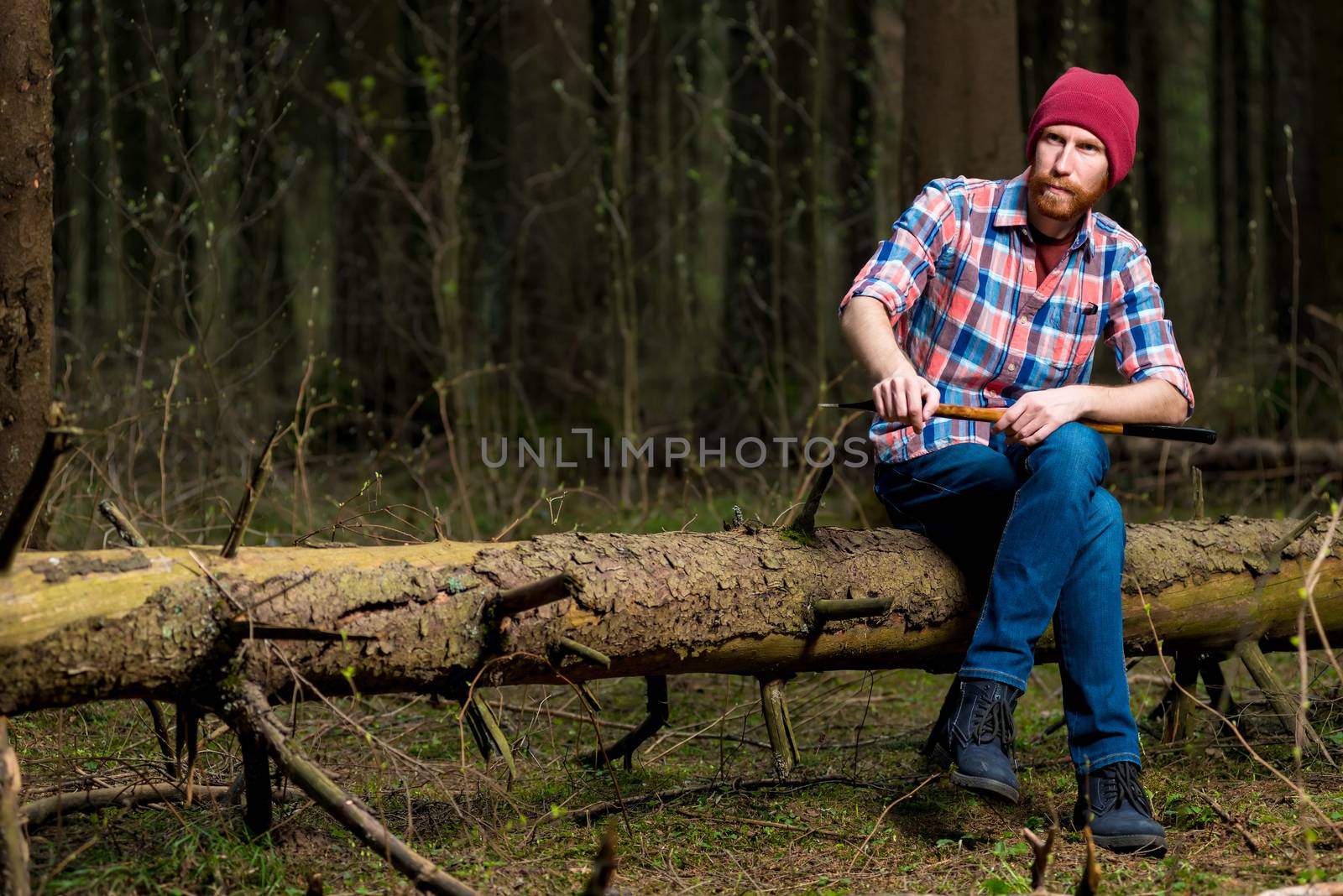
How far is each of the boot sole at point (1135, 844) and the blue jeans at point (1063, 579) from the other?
0.54 feet

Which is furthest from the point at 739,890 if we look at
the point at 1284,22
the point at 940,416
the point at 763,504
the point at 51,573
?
the point at 1284,22

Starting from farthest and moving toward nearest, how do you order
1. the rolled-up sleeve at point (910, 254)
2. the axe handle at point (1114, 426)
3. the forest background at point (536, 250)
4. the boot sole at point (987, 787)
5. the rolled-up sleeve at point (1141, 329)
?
the forest background at point (536, 250), the rolled-up sleeve at point (1141, 329), the rolled-up sleeve at point (910, 254), the axe handle at point (1114, 426), the boot sole at point (987, 787)

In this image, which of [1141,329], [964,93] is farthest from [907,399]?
[964,93]

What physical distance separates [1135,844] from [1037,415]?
3.26 feet

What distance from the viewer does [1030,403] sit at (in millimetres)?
2920

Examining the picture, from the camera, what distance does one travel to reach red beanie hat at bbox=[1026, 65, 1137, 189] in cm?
310

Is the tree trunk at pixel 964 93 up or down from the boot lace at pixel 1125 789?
up

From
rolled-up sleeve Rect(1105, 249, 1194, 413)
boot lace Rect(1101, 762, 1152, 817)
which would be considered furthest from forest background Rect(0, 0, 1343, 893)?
rolled-up sleeve Rect(1105, 249, 1194, 413)

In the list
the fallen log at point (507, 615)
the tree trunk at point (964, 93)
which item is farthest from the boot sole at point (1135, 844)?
the tree trunk at point (964, 93)

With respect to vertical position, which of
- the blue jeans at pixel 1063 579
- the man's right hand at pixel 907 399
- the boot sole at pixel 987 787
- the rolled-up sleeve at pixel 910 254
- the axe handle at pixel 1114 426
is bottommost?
the boot sole at pixel 987 787

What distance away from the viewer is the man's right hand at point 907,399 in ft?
9.18

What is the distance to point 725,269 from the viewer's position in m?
11.4

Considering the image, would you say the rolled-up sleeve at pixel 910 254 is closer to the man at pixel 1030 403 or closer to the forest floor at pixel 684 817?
the man at pixel 1030 403

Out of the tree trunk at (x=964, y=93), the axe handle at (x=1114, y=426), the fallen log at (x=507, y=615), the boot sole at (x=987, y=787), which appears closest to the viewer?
the fallen log at (x=507, y=615)
